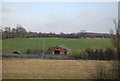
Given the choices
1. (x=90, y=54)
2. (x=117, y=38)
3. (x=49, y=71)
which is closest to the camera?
(x=117, y=38)

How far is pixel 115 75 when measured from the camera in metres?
5.66

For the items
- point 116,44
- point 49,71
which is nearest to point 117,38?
point 116,44

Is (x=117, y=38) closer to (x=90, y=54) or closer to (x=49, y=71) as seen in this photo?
(x=49, y=71)

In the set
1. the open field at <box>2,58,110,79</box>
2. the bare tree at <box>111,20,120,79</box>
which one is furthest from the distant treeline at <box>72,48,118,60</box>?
the bare tree at <box>111,20,120,79</box>

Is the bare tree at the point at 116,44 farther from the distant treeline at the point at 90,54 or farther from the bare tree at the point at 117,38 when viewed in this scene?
the distant treeline at the point at 90,54

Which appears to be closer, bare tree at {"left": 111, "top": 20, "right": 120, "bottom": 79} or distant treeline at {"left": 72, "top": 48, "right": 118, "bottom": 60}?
bare tree at {"left": 111, "top": 20, "right": 120, "bottom": 79}

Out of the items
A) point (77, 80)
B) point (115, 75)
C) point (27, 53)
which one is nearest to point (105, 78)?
point (115, 75)

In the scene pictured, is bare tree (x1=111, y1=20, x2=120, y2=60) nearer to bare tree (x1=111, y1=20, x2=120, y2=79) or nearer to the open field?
bare tree (x1=111, y1=20, x2=120, y2=79)

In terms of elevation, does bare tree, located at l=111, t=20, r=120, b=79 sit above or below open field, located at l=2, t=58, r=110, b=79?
above

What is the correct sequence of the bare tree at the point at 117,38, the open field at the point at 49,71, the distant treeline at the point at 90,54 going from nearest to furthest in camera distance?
the bare tree at the point at 117,38
the open field at the point at 49,71
the distant treeline at the point at 90,54

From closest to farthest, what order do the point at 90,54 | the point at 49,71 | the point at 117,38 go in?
the point at 117,38 < the point at 49,71 < the point at 90,54

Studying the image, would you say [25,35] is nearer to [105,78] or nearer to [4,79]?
[4,79]

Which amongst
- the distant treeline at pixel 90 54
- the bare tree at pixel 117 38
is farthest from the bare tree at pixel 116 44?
the distant treeline at pixel 90 54

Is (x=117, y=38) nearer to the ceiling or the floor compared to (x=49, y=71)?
nearer to the ceiling
